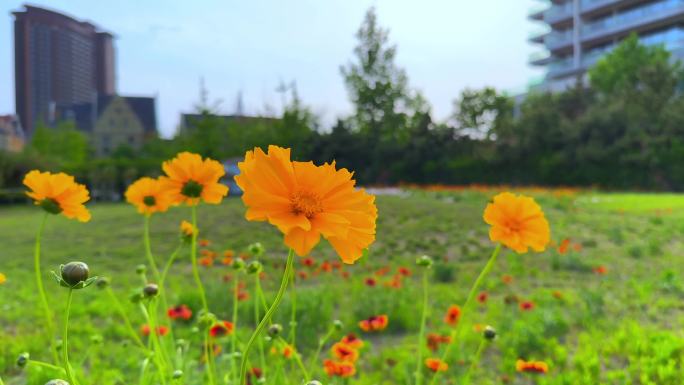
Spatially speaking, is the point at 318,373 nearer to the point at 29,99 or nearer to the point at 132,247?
A: the point at 132,247

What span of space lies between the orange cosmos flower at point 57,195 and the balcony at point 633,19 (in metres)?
38.2

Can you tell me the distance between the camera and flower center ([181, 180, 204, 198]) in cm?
121

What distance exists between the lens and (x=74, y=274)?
2.19 ft

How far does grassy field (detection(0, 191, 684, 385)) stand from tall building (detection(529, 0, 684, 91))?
103 feet

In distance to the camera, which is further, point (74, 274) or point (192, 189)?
point (192, 189)

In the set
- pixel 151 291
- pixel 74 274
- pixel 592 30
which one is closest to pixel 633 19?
pixel 592 30

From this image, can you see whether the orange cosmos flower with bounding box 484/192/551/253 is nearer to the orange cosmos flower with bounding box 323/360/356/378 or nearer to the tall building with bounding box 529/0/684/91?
the orange cosmos flower with bounding box 323/360/356/378

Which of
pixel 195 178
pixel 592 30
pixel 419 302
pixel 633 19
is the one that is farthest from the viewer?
pixel 592 30

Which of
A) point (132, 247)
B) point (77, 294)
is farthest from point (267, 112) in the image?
point (77, 294)

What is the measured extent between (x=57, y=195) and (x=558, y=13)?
43175 mm

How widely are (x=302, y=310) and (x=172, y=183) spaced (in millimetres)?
1666

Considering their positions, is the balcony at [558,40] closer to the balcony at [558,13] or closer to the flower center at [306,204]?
the balcony at [558,13]

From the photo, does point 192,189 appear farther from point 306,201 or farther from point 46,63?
point 46,63

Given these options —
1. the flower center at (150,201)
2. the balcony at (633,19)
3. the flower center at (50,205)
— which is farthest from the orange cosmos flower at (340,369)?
the balcony at (633,19)
